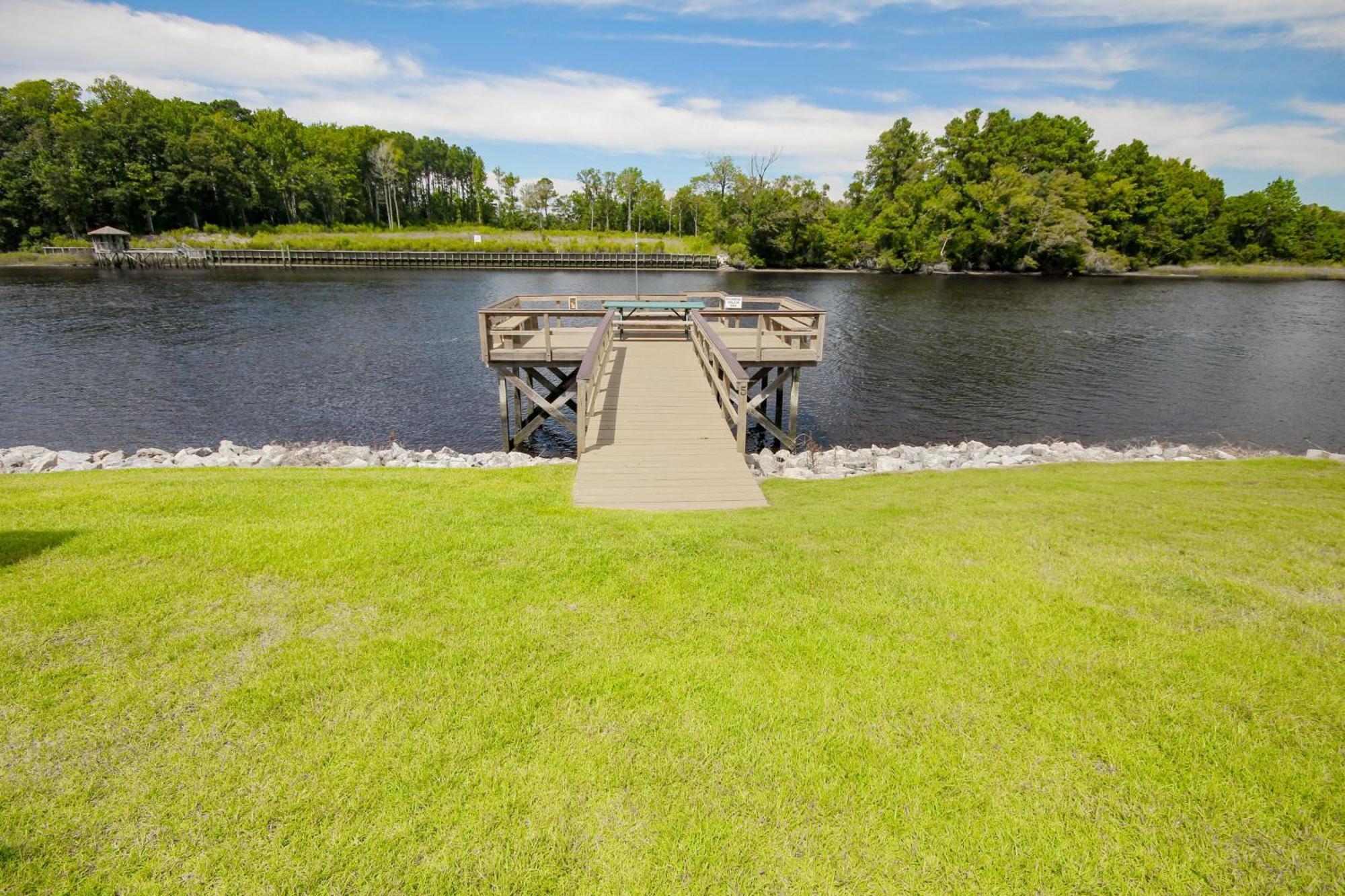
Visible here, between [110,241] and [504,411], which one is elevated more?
[110,241]

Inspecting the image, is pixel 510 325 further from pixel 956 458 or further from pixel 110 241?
pixel 110 241

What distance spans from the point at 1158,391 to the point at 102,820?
93.2ft

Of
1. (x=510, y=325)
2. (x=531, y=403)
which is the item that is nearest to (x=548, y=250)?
(x=531, y=403)

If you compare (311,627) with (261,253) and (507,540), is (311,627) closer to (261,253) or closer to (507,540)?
(507,540)

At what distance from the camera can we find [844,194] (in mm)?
84875

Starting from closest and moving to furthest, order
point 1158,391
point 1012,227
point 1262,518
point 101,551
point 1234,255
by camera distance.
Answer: point 101,551, point 1262,518, point 1158,391, point 1012,227, point 1234,255

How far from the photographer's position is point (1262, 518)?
26.5ft

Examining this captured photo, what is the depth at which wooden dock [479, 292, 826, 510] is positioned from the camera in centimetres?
965

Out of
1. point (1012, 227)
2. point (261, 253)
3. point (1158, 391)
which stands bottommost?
point (1158, 391)

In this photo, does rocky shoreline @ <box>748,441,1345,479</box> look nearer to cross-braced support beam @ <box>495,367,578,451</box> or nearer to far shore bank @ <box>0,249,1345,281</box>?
cross-braced support beam @ <box>495,367,578,451</box>

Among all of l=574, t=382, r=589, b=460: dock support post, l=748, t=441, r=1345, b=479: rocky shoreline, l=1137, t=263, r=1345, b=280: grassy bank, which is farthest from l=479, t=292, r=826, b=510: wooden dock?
l=1137, t=263, r=1345, b=280: grassy bank

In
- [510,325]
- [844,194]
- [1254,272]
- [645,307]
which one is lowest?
[510,325]

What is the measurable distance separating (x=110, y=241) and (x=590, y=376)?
81.1 meters

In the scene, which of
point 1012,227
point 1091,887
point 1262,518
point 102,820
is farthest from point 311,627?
point 1012,227
